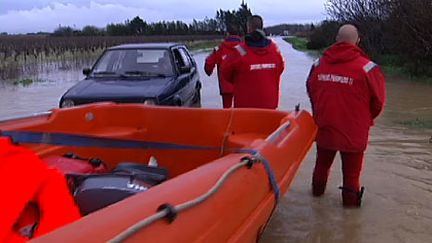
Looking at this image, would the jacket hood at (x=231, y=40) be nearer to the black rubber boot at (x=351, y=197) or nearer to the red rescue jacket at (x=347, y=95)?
the red rescue jacket at (x=347, y=95)

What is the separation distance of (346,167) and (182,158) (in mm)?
1656

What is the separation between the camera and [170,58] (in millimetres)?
10266

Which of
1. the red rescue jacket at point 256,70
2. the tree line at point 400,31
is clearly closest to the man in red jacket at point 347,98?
the red rescue jacket at point 256,70

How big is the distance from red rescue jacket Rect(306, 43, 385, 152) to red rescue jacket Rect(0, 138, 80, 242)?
294 centimetres

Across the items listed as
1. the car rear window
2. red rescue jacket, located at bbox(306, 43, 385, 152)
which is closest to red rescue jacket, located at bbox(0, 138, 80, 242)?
red rescue jacket, located at bbox(306, 43, 385, 152)

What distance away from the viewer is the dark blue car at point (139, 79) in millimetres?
8664

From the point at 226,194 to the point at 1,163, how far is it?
4.60 feet

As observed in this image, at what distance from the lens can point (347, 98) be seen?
5570mm

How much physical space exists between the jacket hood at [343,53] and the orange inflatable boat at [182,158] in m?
0.61

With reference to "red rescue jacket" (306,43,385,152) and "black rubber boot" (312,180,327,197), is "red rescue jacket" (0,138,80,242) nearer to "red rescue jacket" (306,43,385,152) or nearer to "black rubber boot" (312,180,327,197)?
"red rescue jacket" (306,43,385,152)

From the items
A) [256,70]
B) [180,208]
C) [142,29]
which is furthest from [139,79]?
[142,29]

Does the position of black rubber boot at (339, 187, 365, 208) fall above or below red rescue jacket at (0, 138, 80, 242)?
below

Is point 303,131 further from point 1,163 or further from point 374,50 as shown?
point 374,50

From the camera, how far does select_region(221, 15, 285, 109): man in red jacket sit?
715 centimetres
